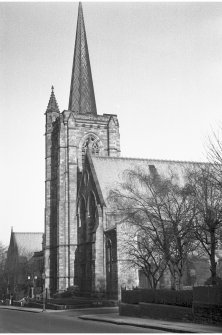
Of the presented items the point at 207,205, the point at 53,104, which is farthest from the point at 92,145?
the point at 207,205

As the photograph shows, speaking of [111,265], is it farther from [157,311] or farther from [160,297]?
[157,311]

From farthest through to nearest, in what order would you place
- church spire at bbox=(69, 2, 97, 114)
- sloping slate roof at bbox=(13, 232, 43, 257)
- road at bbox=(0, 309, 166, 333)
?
sloping slate roof at bbox=(13, 232, 43, 257) < church spire at bbox=(69, 2, 97, 114) < road at bbox=(0, 309, 166, 333)

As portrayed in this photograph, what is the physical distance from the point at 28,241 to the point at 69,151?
196ft

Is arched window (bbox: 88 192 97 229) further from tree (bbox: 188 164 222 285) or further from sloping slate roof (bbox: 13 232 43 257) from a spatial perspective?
sloping slate roof (bbox: 13 232 43 257)

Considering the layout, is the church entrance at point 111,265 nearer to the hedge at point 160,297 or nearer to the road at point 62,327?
the hedge at point 160,297

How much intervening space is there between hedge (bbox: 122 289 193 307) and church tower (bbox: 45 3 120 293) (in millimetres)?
27031

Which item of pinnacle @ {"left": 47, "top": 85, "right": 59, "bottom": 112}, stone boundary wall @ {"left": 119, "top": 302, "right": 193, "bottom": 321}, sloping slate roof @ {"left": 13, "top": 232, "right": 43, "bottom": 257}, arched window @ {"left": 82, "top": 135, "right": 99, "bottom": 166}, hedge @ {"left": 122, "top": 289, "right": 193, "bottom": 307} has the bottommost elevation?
stone boundary wall @ {"left": 119, "top": 302, "right": 193, "bottom": 321}

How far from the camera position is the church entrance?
156 feet

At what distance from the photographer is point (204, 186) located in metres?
32.2

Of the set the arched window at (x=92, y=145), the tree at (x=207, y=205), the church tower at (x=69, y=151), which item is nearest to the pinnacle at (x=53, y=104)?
the church tower at (x=69, y=151)

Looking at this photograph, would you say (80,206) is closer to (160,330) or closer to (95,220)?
(95,220)

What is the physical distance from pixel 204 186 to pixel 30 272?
6327 cm

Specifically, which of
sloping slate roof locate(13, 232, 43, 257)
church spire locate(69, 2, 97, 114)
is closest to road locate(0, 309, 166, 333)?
church spire locate(69, 2, 97, 114)

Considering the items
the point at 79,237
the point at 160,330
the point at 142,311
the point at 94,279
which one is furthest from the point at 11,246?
the point at 160,330
